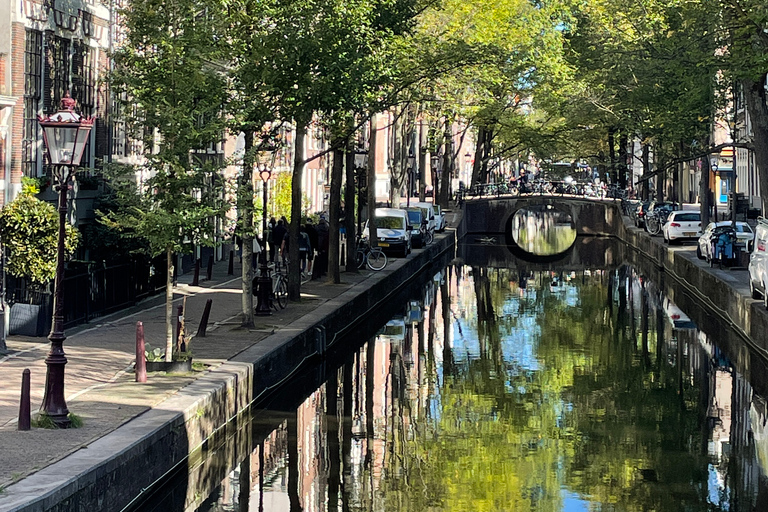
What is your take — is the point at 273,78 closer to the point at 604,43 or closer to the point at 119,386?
the point at 119,386

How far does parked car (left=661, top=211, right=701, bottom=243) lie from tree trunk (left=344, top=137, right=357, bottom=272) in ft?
64.5

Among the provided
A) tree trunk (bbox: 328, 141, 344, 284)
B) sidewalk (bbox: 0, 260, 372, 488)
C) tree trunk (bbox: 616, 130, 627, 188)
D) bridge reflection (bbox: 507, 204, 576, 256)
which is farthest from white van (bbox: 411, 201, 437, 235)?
sidewalk (bbox: 0, 260, 372, 488)

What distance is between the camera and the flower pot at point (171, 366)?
19859mm

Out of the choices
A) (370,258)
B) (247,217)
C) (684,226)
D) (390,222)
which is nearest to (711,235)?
(370,258)

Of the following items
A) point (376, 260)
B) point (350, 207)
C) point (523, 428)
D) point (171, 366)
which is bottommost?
point (523, 428)

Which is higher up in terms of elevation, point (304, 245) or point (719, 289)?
point (304, 245)

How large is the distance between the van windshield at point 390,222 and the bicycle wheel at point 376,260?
25.7ft

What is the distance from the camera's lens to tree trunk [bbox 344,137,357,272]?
3847 centimetres

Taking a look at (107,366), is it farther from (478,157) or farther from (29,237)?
(478,157)

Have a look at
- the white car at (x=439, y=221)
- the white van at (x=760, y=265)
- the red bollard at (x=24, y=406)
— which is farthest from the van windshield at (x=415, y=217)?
the red bollard at (x=24, y=406)

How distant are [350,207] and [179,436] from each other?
23.0 metres

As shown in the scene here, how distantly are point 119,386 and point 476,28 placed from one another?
25.9 m

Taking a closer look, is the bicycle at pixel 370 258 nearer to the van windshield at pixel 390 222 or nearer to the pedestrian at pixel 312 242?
the pedestrian at pixel 312 242

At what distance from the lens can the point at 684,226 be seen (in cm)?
5666
